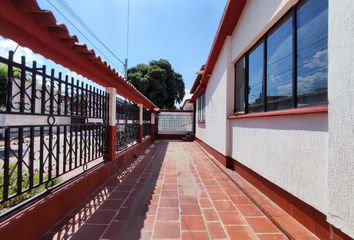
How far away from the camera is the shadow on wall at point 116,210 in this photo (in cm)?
287

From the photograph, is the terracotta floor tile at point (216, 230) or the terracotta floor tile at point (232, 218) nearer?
the terracotta floor tile at point (216, 230)

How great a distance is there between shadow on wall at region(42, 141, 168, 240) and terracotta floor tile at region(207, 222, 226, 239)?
77cm

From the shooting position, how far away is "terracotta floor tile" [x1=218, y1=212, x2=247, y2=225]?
3158mm

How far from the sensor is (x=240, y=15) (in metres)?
5.87

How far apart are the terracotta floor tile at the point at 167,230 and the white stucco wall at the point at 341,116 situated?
4.98 feet

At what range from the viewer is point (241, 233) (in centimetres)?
286

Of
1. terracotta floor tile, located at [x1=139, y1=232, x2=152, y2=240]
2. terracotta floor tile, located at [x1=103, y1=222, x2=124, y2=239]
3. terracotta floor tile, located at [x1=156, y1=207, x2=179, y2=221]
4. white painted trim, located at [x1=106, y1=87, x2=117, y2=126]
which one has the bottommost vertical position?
terracotta floor tile, located at [x1=139, y1=232, x2=152, y2=240]

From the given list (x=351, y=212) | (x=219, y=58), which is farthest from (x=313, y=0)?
(x=219, y=58)

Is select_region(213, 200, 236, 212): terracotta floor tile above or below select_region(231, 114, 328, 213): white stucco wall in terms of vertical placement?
below

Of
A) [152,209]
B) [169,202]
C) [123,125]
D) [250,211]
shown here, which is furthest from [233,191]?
[123,125]

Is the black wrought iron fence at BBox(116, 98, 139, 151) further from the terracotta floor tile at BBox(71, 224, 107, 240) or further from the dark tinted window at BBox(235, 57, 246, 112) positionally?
the terracotta floor tile at BBox(71, 224, 107, 240)

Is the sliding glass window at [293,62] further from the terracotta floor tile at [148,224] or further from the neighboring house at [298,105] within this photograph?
the terracotta floor tile at [148,224]

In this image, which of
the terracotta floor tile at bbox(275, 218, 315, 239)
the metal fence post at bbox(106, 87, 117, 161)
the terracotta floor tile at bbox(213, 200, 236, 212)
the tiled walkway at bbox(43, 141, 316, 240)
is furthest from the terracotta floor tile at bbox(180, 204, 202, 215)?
the metal fence post at bbox(106, 87, 117, 161)

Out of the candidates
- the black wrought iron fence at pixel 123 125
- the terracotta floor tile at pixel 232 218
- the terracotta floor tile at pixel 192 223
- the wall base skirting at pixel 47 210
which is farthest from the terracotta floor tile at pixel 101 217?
the black wrought iron fence at pixel 123 125
